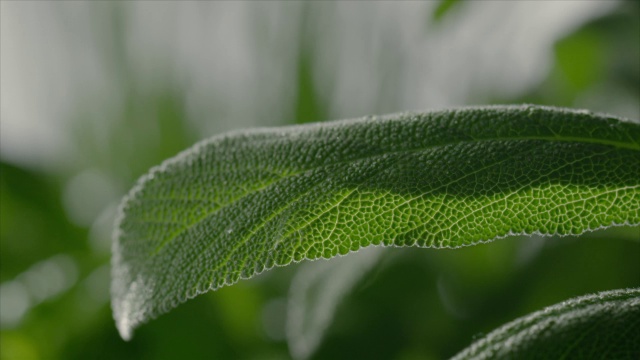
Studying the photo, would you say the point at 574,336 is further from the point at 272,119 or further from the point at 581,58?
the point at 272,119

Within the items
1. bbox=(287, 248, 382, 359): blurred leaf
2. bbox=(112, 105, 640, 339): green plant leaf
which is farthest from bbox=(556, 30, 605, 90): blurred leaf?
bbox=(112, 105, 640, 339): green plant leaf

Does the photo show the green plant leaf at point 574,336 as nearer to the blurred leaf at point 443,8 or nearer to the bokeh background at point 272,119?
the bokeh background at point 272,119

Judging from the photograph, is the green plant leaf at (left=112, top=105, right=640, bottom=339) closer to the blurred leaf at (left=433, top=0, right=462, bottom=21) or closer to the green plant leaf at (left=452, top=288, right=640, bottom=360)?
the green plant leaf at (left=452, top=288, right=640, bottom=360)

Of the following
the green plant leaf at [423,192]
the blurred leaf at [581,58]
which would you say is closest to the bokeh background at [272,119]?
the blurred leaf at [581,58]

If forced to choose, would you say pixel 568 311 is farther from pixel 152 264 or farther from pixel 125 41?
pixel 125 41

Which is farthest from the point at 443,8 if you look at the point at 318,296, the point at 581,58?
the point at 318,296

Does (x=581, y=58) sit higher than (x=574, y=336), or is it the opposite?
(x=574, y=336)

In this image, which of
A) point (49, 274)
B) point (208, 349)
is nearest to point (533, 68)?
point (208, 349)
